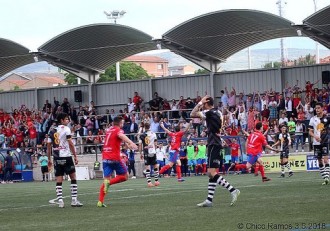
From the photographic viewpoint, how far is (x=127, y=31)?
43219mm

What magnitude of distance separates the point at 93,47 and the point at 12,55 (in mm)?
5600

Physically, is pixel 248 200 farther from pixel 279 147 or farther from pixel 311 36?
pixel 311 36

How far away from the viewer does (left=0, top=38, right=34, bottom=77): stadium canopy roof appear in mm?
46812

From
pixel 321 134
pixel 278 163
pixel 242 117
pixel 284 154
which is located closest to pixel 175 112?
pixel 242 117

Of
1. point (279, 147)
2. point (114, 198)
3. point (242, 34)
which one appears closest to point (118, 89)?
point (242, 34)

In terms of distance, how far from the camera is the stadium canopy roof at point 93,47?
143ft

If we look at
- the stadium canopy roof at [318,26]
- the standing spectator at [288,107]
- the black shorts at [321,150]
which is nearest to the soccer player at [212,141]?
the black shorts at [321,150]

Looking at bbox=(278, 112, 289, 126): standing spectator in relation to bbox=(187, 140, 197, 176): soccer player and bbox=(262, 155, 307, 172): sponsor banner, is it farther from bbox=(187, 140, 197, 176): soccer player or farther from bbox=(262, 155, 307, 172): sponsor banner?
bbox=(187, 140, 197, 176): soccer player

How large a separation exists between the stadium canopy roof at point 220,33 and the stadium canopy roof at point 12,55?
29.1ft

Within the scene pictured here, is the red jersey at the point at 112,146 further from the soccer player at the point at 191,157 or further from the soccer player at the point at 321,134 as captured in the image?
the soccer player at the point at 191,157

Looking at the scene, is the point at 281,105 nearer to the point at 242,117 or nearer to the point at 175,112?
the point at 242,117

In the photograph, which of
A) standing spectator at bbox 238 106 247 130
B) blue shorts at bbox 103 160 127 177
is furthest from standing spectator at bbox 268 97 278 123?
blue shorts at bbox 103 160 127 177

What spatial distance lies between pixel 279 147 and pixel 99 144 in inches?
471

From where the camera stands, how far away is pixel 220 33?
4209cm
